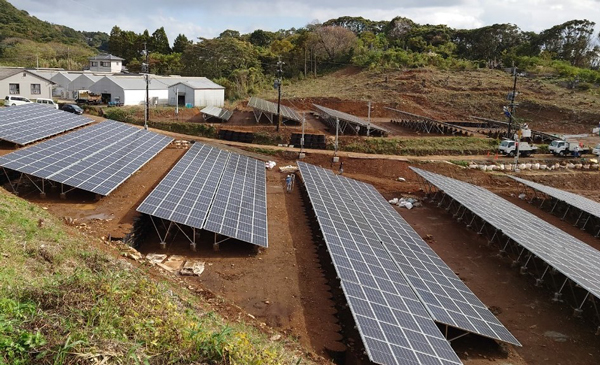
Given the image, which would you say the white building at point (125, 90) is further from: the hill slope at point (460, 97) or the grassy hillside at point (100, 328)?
the grassy hillside at point (100, 328)

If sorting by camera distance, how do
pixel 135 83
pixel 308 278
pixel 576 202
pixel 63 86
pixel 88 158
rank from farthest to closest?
pixel 63 86
pixel 135 83
pixel 576 202
pixel 88 158
pixel 308 278

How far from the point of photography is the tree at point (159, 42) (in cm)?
10331

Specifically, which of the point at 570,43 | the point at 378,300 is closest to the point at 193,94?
the point at 378,300

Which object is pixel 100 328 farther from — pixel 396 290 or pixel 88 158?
pixel 88 158

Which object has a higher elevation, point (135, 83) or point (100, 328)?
point (135, 83)

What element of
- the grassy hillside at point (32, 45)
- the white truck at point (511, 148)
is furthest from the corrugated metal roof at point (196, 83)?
the white truck at point (511, 148)

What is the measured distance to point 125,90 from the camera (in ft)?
173

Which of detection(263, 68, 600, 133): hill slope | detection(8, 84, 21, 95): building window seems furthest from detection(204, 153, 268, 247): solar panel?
detection(263, 68, 600, 133): hill slope

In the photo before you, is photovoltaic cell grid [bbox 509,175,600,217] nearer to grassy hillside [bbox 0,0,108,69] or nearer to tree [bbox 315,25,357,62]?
tree [bbox 315,25,357,62]

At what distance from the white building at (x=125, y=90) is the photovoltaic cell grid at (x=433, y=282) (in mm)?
37744

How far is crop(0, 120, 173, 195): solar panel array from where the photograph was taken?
72.8 feet

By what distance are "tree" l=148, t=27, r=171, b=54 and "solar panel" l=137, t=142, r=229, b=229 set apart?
266ft

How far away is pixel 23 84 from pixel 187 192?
39.5m

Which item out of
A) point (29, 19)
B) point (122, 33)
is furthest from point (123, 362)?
point (29, 19)
